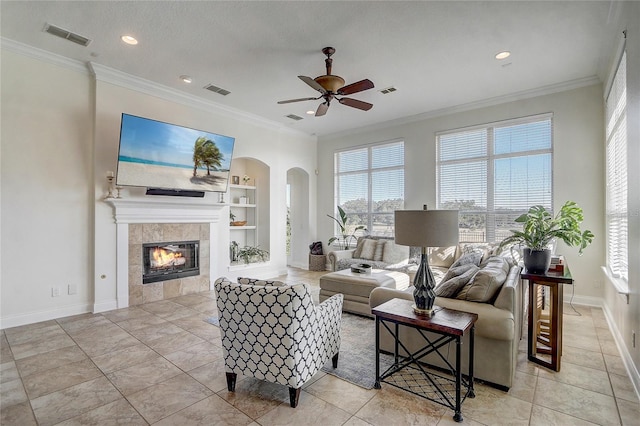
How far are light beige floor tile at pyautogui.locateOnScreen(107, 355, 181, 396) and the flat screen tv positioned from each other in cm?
257

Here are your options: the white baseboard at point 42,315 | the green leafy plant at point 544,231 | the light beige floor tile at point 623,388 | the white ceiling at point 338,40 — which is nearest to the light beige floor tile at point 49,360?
the white baseboard at point 42,315

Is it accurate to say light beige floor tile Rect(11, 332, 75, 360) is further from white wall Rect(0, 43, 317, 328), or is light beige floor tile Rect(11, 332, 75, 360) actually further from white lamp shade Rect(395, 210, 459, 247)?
white lamp shade Rect(395, 210, 459, 247)

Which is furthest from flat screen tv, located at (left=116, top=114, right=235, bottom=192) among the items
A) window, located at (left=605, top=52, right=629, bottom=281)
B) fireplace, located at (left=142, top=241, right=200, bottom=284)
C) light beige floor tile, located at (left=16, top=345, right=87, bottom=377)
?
window, located at (left=605, top=52, right=629, bottom=281)

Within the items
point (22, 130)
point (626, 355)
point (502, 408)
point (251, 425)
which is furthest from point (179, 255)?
point (626, 355)

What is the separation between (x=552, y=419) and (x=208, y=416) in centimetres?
234

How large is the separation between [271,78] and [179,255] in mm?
3284

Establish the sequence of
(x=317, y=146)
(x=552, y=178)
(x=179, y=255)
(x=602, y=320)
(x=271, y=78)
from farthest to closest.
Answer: (x=317, y=146) → (x=179, y=255) → (x=552, y=178) → (x=271, y=78) → (x=602, y=320)

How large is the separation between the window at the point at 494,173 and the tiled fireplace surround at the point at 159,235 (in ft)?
14.7

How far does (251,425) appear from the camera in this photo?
2.07m

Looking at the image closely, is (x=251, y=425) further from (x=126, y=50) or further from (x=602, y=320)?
(x=602, y=320)

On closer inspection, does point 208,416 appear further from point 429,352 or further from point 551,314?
point 551,314

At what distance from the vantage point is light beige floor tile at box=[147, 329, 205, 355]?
3.25m

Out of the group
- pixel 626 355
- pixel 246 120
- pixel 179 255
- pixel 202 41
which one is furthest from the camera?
pixel 246 120

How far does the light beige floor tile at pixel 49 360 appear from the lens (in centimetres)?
282
